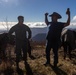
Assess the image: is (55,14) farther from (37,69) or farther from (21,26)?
(37,69)

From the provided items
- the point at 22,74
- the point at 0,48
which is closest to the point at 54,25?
the point at 22,74

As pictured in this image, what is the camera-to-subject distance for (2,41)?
37.5ft

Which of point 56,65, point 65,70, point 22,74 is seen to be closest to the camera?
point 22,74

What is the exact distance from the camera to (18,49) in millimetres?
9211

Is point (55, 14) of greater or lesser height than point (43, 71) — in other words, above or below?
above

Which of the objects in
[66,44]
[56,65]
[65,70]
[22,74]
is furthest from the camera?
[66,44]

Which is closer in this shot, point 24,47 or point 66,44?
point 24,47

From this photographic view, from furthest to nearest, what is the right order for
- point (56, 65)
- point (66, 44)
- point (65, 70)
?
1. point (66, 44)
2. point (56, 65)
3. point (65, 70)

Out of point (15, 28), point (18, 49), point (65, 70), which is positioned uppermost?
point (15, 28)

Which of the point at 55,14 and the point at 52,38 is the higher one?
the point at 55,14

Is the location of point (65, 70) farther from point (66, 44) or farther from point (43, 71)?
point (66, 44)

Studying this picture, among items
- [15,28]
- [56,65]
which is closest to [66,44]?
[56,65]

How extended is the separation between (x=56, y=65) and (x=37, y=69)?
0.81 meters

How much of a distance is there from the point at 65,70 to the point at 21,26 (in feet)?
7.37
